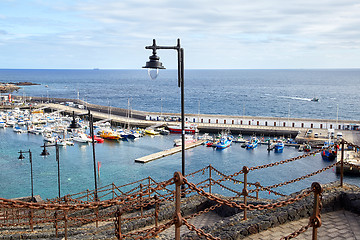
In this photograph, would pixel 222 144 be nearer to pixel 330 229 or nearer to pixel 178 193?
pixel 330 229

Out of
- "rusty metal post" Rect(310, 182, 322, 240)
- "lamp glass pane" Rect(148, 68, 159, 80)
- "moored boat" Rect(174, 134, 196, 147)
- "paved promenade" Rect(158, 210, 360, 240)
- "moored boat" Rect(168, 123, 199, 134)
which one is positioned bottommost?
"moored boat" Rect(174, 134, 196, 147)

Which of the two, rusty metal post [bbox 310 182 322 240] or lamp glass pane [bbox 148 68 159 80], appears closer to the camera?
rusty metal post [bbox 310 182 322 240]

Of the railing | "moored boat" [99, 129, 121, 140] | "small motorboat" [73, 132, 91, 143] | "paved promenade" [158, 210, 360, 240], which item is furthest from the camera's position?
"moored boat" [99, 129, 121, 140]

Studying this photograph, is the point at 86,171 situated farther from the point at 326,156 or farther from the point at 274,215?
the point at 274,215

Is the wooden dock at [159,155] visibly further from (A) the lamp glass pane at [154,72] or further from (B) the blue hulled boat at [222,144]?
(A) the lamp glass pane at [154,72]

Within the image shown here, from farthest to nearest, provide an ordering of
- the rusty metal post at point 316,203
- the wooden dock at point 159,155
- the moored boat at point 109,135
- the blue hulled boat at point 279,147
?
the moored boat at point 109,135, the blue hulled boat at point 279,147, the wooden dock at point 159,155, the rusty metal post at point 316,203

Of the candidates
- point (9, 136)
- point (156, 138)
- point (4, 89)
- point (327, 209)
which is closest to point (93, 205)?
point (327, 209)

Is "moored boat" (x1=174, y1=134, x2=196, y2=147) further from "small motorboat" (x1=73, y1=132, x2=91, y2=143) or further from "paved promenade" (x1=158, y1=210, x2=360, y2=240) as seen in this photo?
"paved promenade" (x1=158, y1=210, x2=360, y2=240)

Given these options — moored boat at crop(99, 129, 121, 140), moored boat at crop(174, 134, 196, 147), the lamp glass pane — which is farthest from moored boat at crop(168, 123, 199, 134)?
the lamp glass pane

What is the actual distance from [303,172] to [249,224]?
33371 millimetres

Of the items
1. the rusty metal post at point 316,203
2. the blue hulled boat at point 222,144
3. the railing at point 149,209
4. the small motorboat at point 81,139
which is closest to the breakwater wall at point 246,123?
the blue hulled boat at point 222,144

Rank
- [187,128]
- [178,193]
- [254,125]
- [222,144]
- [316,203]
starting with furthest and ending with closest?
[254,125]
[187,128]
[222,144]
[316,203]
[178,193]

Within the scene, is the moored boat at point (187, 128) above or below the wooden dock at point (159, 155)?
above

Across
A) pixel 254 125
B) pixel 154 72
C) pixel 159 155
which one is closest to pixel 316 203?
pixel 154 72
